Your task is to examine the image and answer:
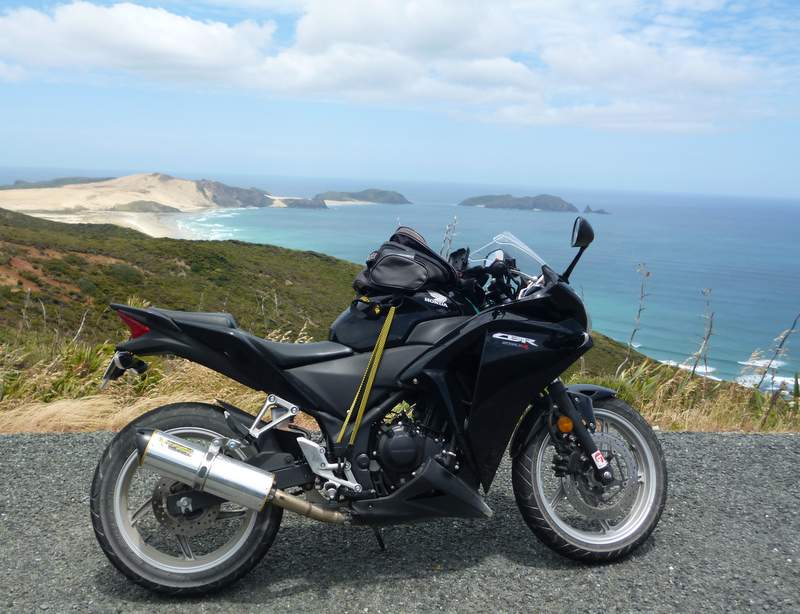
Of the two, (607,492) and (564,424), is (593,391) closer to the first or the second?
(564,424)

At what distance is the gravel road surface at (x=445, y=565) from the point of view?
2.95 m

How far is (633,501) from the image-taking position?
3.52 meters

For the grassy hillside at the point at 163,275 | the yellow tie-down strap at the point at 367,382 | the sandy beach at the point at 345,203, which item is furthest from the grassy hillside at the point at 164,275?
the sandy beach at the point at 345,203

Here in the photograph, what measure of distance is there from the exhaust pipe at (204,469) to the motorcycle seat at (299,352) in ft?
1.51

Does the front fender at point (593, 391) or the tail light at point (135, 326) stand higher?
the tail light at point (135, 326)

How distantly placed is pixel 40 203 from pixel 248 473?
527ft

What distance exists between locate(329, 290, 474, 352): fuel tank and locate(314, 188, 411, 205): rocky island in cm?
17321

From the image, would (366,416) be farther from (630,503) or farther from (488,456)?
(630,503)

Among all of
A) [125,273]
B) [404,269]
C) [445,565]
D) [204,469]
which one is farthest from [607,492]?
[125,273]

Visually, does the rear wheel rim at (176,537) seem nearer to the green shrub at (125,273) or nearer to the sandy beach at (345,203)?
the green shrub at (125,273)

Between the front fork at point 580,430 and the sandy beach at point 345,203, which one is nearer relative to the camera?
the front fork at point 580,430

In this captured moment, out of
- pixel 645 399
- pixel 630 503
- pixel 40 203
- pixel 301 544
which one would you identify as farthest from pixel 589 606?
pixel 40 203

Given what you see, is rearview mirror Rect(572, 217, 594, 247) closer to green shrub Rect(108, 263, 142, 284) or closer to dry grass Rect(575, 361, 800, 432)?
dry grass Rect(575, 361, 800, 432)

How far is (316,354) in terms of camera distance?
3072 millimetres
